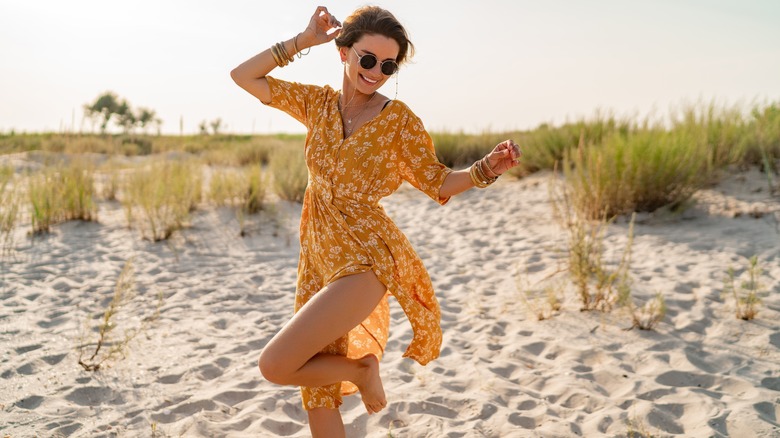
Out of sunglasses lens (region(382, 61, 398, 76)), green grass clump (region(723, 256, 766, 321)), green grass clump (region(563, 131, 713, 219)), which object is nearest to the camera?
sunglasses lens (region(382, 61, 398, 76))

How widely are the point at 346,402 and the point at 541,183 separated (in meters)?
6.41

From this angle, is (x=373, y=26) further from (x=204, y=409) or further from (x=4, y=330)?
(x=4, y=330)

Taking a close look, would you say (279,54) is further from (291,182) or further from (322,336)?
(291,182)

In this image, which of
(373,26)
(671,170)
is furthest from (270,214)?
(373,26)

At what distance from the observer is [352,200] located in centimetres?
248

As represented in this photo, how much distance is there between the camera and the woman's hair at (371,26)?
2512 millimetres

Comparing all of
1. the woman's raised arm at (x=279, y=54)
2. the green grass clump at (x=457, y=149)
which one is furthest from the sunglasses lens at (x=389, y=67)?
the green grass clump at (x=457, y=149)

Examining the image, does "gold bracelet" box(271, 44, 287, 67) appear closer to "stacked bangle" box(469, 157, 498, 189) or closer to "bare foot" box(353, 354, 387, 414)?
"stacked bangle" box(469, 157, 498, 189)

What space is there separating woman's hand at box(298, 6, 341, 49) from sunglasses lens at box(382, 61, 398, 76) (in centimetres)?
28

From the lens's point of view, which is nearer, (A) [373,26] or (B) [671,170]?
(A) [373,26]

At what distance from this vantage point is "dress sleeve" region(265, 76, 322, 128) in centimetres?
271

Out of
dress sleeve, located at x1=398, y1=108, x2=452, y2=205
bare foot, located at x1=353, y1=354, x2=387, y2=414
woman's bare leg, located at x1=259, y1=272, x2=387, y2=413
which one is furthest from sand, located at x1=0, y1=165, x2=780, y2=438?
dress sleeve, located at x1=398, y1=108, x2=452, y2=205

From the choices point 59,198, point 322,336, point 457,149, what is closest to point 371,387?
point 322,336

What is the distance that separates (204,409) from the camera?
3514 millimetres
